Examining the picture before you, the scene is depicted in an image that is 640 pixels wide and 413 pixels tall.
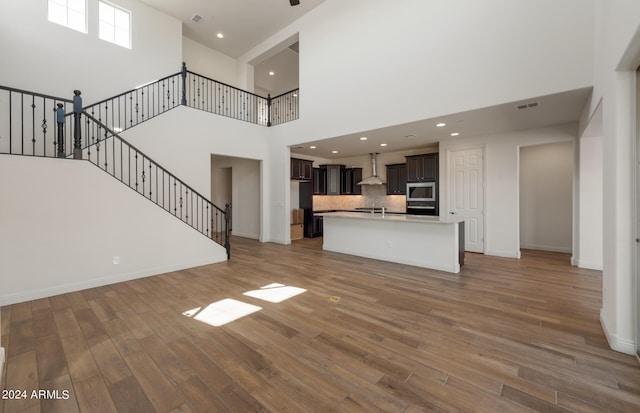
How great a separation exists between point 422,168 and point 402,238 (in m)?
3.04

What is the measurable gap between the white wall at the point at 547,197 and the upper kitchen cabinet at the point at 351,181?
4.89 m

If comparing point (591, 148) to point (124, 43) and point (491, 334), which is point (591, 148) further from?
point (124, 43)

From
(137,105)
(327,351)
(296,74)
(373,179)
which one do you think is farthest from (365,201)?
(327,351)

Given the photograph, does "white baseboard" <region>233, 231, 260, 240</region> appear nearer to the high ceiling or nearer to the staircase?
the staircase

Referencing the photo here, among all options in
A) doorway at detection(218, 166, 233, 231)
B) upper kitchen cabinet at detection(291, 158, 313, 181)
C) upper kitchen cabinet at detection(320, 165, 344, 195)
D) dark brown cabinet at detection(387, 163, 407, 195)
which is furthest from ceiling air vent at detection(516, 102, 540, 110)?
doorway at detection(218, 166, 233, 231)

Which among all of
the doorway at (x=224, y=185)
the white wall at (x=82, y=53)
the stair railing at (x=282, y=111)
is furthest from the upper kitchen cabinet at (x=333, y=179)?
the white wall at (x=82, y=53)

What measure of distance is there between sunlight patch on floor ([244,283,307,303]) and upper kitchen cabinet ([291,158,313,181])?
16.5 feet

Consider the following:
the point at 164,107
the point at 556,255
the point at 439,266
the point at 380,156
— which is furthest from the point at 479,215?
the point at 164,107

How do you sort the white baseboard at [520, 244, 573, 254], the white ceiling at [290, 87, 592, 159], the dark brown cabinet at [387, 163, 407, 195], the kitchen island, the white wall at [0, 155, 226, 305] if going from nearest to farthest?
→ the white wall at [0, 155, 226, 305], the white ceiling at [290, 87, 592, 159], the kitchen island, the white baseboard at [520, 244, 573, 254], the dark brown cabinet at [387, 163, 407, 195]

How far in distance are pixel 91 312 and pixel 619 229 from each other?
220 inches

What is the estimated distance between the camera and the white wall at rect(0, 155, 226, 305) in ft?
11.0

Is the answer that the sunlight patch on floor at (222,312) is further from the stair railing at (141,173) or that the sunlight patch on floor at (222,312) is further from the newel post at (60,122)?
the newel post at (60,122)

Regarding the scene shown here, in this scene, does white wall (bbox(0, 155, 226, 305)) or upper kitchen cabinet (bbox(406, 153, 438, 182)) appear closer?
white wall (bbox(0, 155, 226, 305))

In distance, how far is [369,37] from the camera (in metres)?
5.48
